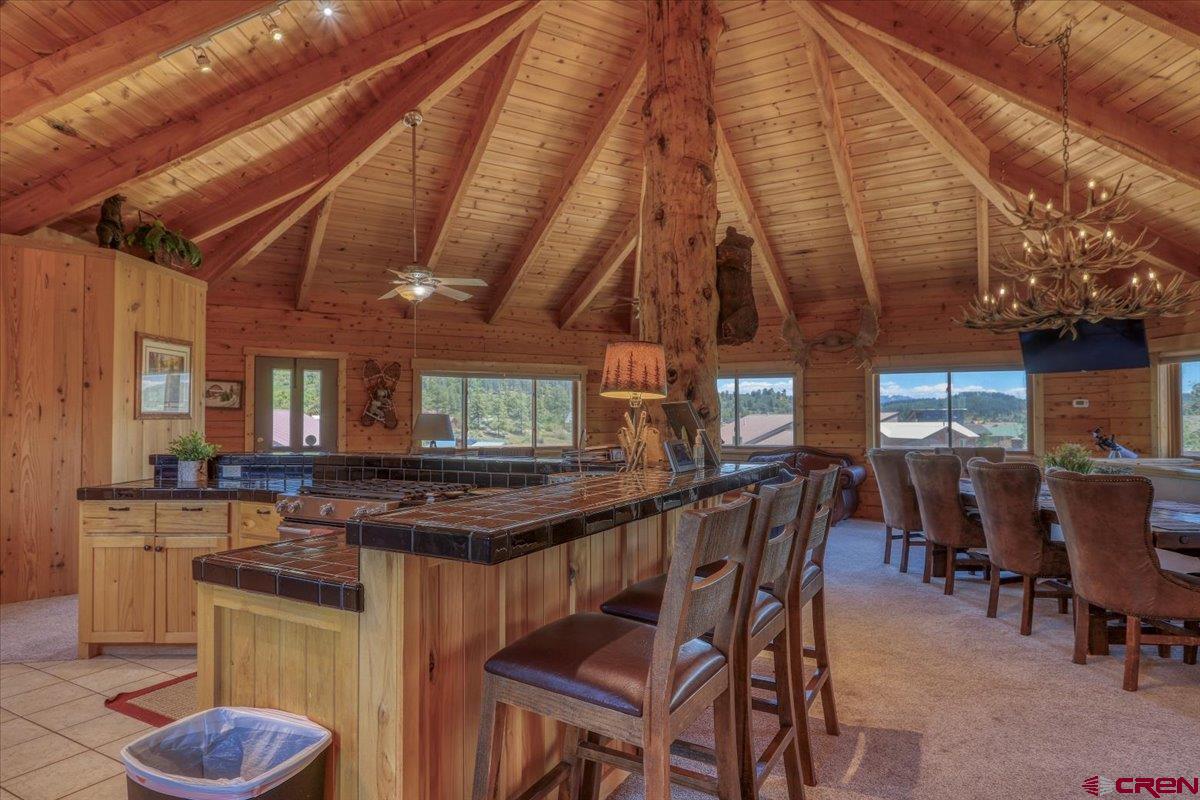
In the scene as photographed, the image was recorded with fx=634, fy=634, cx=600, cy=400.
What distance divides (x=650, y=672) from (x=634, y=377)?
1.51 metres

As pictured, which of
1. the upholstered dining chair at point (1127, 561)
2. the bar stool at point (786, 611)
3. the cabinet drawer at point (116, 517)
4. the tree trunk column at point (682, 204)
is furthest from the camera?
the cabinet drawer at point (116, 517)

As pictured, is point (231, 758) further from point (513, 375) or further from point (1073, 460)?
point (513, 375)

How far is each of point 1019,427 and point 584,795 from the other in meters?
7.64

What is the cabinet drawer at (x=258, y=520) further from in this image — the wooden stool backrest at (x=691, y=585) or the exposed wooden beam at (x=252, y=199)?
the exposed wooden beam at (x=252, y=199)

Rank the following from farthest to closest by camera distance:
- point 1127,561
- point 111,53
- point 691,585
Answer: point 111,53, point 1127,561, point 691,585

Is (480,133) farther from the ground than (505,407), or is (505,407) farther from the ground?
(480,133)

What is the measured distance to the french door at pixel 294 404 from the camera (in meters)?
7.32

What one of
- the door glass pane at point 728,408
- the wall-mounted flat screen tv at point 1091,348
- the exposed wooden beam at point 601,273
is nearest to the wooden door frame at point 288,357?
the exposed wooden beam at point 601,273

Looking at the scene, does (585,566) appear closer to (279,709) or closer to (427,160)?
(279,709)

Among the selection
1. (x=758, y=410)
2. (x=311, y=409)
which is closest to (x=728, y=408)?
(x=758, y=410)

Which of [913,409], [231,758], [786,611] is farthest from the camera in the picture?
[913,409]

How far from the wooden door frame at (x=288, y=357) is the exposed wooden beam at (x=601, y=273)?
3.00m

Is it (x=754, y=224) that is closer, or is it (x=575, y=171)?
(x=575, y=171)

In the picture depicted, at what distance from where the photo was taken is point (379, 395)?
25.6 feet
